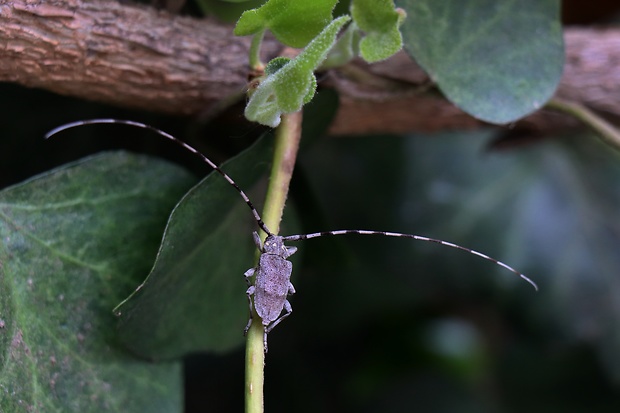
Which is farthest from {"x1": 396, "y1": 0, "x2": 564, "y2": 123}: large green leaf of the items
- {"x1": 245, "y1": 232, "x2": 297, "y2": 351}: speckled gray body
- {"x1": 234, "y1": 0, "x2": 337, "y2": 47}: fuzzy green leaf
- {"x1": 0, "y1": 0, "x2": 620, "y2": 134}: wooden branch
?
{"x1": 245, "y1": 232, "x2": 297, "y2": 351}: speckled gray body

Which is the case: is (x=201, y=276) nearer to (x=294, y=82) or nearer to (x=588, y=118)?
(x=294, y=82)

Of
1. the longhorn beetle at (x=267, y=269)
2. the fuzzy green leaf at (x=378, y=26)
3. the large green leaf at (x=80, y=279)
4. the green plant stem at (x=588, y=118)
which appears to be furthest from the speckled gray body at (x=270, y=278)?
the green plant stem at (x=588, y=118)

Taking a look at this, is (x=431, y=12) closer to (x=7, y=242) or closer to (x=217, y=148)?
(x=217, y=148)

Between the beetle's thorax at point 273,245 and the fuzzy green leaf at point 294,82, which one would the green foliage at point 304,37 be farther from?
the beetle's thorax at point 273,245

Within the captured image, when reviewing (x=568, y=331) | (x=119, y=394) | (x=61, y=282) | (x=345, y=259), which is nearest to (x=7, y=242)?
(x=61, y=282)

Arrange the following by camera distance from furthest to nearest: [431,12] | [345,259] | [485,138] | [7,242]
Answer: [485,138] → [345,259] → [431,12] → [7,242]

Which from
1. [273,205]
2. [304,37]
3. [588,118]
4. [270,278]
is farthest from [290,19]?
[588,118]

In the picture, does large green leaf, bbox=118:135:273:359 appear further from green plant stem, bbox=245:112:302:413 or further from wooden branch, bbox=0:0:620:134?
wooden branch, bbox=0:0:620:134
